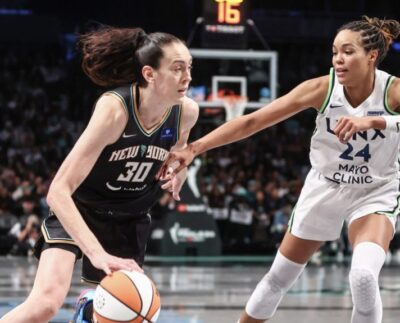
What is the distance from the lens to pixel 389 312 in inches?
312

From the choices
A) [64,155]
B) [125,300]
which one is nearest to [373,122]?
[125,300]

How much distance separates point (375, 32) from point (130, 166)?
63.0 inches

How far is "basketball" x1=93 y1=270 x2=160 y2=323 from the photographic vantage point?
4.16m

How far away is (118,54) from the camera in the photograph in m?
4.86

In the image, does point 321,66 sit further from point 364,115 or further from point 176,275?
point 364,115

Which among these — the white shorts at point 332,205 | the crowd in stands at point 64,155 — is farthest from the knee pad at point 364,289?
the crowd in stands at point 64,155

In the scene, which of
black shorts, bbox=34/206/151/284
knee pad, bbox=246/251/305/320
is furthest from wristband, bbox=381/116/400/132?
black shorts, bbox=34/206/151/284

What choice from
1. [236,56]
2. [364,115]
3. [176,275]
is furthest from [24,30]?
[364,115]

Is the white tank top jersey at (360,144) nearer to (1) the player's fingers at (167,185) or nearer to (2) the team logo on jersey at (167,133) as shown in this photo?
(2) the team logo on jersey at (167,133)

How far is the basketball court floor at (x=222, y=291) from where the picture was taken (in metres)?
7.65

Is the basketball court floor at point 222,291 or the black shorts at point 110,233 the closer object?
the black shorts at point 110,233

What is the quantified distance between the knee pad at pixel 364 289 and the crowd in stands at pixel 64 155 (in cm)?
987

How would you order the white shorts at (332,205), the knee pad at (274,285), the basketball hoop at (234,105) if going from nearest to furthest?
the white shorts at (332,205), the knee pad at (274,285), the basketball hoop at (234,105)

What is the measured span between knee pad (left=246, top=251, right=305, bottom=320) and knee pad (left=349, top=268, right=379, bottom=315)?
59 centimetres
